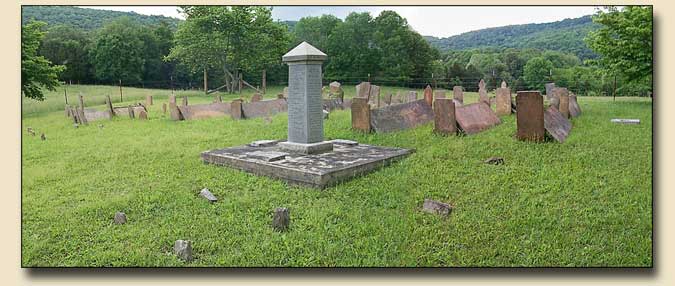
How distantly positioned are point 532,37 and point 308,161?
247cm

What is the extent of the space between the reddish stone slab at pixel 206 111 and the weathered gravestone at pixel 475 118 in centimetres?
316

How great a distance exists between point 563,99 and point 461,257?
3959 millimetres

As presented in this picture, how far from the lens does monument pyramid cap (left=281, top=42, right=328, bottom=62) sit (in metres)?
5.06

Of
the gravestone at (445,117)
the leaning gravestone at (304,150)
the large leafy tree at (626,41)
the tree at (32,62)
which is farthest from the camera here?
the gravestone at (445,117)

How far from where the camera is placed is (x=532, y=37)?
4.29 meters

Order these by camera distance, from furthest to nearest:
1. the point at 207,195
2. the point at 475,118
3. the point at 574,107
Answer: the point at 574,107 → the point at 475,118 → the point at 207,195

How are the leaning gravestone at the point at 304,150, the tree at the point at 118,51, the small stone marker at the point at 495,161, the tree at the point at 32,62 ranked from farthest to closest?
the leaning gravestone at the point at 304,150 < the small stone marker at the point at 495,161 < the tree at the point at 118,51 < the tree at the point at 32,62

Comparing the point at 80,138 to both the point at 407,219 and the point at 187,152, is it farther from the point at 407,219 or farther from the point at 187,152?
the point at 407,219

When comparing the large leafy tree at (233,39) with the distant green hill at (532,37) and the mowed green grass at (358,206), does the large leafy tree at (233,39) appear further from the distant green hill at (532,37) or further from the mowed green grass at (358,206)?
the distant green hill at (532,37)

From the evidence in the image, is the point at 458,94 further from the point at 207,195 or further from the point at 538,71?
the point at 207,195

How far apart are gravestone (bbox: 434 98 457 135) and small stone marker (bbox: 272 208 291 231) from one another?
2.82 metres

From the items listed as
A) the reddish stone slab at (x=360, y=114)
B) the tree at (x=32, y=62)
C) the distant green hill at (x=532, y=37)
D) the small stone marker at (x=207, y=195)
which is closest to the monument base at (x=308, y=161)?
the reddish stone slab at (x=360, y=114)

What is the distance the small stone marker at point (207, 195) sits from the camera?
12.8 ft

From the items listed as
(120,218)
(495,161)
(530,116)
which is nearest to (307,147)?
(495,161)
